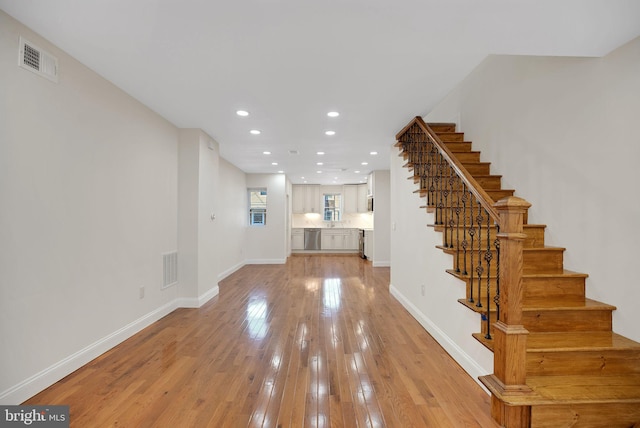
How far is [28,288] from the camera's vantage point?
80.5 inches

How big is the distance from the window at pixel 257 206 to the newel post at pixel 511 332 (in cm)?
703

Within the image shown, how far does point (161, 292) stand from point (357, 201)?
Result: 24.8 ft

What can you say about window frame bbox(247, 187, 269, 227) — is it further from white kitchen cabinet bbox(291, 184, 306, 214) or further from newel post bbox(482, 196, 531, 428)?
newel post bbox(482, 196, 531, 428)

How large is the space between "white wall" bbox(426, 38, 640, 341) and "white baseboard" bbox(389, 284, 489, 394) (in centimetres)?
103

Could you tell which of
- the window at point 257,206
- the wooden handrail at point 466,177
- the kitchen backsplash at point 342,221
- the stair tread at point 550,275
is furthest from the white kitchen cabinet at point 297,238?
the stair tread at point 550,275

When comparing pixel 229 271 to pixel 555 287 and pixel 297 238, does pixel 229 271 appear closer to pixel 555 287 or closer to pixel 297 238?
pixel 297 238

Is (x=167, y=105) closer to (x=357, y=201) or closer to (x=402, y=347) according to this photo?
(x=402, y=347)

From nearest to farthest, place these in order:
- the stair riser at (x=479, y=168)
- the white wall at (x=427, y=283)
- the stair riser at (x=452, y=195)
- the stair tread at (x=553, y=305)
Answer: the stair tread at (x=553, y=305)
the white wall at (x=427, y=283)
the stair riser at (x=452, y=195)
the stair riser at (x=479, y=168)

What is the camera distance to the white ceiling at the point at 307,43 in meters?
1.79

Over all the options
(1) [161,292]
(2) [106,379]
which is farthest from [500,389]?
(1) [161,292]

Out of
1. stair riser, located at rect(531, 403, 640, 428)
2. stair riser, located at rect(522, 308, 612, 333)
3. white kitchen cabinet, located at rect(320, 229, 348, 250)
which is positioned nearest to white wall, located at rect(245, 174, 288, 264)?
white kitchen cabinet, located at rect(320, 229, 348, 250)

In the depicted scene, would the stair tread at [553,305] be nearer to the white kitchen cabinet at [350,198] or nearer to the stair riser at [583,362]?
the stair riser at [583,362]

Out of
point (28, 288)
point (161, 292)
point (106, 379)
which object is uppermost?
point (28, 288)

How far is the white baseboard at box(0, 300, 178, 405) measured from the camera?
1.95 meters
